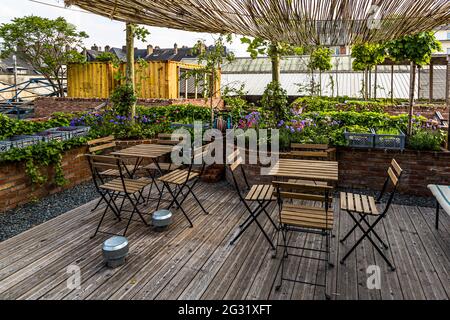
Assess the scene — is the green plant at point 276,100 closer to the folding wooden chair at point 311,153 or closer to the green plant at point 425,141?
the folding wooden chair at point 311,153

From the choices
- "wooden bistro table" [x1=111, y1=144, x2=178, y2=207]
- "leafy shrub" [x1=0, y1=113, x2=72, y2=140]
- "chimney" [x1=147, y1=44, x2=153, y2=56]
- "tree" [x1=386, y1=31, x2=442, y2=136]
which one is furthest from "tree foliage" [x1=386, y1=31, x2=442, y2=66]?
"chimney" [x1=147, y1=44, x2=153, y2=56]

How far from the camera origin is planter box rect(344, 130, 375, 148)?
6023 millimetres

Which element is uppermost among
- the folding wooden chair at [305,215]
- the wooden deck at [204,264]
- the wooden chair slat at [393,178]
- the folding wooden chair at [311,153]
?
the folding wooden chair at [311,153]

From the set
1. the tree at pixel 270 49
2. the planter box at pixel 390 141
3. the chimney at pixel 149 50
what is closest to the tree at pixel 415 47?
the planter box at pixel 390 141

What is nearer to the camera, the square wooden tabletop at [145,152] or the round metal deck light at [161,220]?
the round metal deck light at [161,220]

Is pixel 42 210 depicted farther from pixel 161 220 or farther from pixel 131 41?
pixel 131 41

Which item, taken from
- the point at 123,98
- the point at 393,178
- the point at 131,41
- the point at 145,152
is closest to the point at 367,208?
the point at 393,178

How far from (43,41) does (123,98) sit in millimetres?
8624

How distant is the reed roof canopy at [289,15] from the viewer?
8.50ft

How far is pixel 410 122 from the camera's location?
6.45m

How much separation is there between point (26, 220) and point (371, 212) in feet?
14.0

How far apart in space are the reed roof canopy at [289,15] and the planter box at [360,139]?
9.00 ft

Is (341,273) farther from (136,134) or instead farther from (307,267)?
(136,134)
